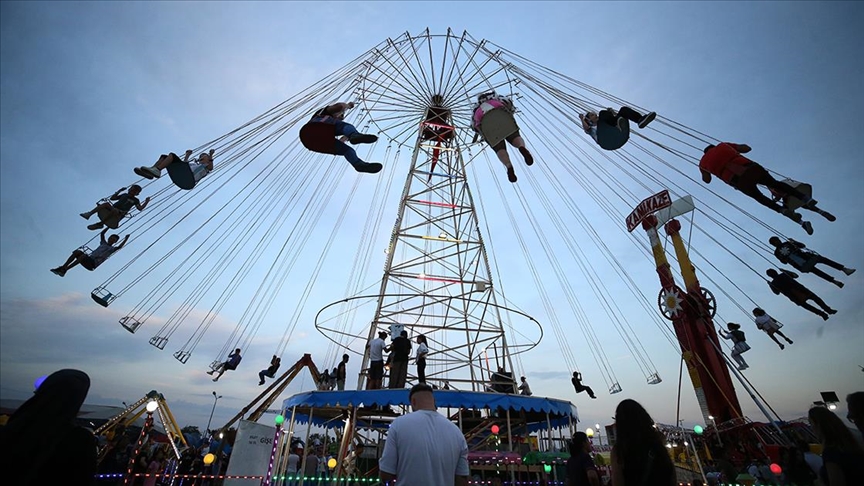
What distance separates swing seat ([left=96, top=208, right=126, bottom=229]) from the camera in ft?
25.1

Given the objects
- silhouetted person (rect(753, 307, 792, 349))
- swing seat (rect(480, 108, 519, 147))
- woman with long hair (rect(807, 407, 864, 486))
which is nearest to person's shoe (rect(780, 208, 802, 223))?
swing seat (rect(480, 108, 519, 147))

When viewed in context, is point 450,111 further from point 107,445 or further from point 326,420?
point 107,445

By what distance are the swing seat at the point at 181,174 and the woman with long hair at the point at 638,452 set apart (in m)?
9.19

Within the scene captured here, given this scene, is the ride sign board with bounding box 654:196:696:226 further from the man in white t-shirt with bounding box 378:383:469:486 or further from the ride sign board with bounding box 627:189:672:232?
the man in white t-shirt with bounding box 378:383:469:486

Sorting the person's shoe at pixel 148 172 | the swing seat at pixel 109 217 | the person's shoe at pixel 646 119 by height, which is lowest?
the swing seat at pixel 109 217

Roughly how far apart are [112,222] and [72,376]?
23.7ft

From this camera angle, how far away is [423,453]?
2590 millimetres

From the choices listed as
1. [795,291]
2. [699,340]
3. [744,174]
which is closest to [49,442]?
[744,174]

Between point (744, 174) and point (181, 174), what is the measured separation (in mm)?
11257

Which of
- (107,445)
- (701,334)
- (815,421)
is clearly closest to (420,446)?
(815,421)

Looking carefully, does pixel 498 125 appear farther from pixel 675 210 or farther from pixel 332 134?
pixel 675 210

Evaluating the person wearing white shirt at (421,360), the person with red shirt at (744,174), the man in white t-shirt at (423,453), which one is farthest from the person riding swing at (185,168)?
the person with red shirt at (744,174)

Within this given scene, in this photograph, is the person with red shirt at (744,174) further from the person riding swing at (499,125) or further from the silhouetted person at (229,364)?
the silhouetted person at (229,364)

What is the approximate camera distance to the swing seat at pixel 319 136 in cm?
847
